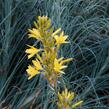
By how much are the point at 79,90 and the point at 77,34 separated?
445 millimetres

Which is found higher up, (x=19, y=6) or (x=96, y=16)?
(x=19, y=6)

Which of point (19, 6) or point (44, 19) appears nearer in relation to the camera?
point (44, 19)

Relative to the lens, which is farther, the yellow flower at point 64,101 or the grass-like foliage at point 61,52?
the grass-like foliage at point 61,52

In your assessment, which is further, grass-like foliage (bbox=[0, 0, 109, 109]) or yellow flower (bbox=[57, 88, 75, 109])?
grass-like foliage (bbox=[0, 0, 109, 109])

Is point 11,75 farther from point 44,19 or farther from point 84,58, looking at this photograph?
point 44,19

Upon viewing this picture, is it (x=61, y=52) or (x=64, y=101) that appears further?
(x=61, y=52)

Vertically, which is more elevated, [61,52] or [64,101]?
[61,52]

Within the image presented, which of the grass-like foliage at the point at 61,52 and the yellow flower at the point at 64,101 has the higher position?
the grass-like foliage at the point at 61,52

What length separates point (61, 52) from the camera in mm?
2105

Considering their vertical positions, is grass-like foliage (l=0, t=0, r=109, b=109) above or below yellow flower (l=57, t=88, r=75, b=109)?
above

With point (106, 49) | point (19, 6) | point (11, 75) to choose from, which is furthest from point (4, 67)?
point (106, 49)

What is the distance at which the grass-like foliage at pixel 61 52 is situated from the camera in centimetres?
205

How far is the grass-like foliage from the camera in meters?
2.05

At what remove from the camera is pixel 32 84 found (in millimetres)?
2074
